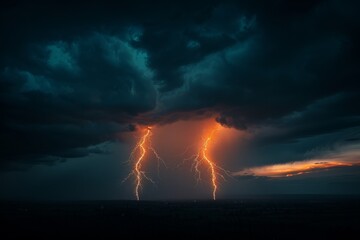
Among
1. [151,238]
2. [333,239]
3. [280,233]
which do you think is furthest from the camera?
[280,233]

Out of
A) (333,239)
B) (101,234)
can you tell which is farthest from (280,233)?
(101,234)

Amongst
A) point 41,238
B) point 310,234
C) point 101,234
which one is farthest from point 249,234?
point 41,238

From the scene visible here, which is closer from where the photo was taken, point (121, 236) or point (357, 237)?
point (357, 237)

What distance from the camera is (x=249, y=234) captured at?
51.2 m

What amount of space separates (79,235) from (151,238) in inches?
475

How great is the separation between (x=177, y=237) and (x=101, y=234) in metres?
13.3

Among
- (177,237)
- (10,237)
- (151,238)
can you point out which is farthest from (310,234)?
(10,237)

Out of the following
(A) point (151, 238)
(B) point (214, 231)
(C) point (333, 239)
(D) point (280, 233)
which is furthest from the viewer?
(B) point (214, 231)

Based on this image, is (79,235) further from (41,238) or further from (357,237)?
(357,237)

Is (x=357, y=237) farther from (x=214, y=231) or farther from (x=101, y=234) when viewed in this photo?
(x=101, y=234)

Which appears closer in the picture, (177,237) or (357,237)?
(357,237)

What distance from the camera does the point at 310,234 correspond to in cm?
5028

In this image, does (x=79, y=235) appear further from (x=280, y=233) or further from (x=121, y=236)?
(x=280, y=233)

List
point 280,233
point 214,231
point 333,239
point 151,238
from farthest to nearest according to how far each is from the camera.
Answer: point 214,231, point 280,233, point 151,238, point 333,239
